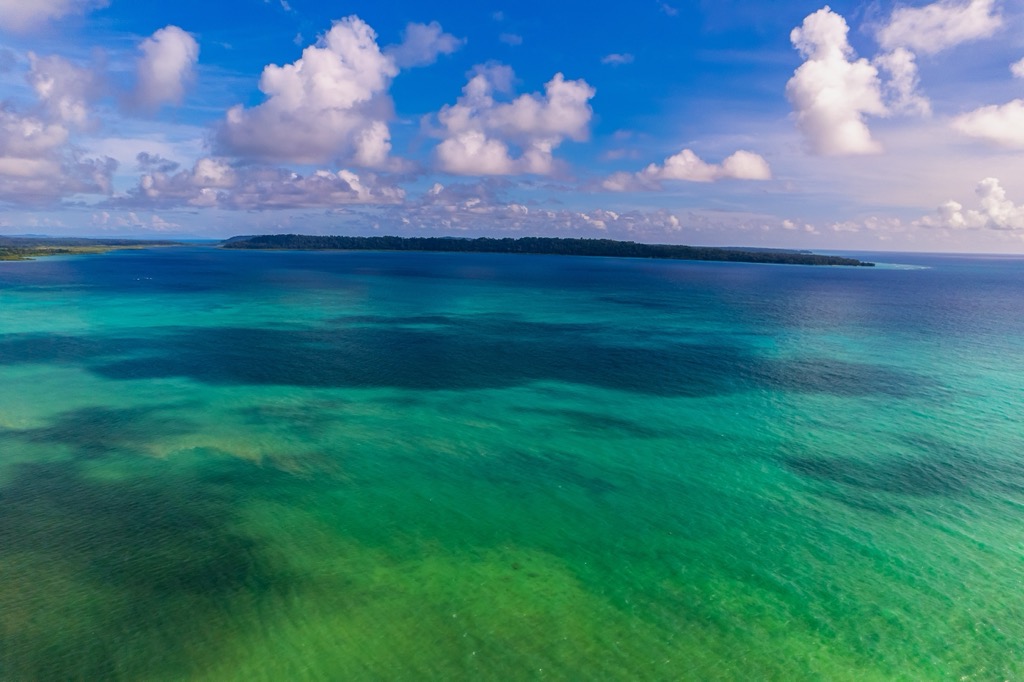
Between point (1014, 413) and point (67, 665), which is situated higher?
point (1014, 413)

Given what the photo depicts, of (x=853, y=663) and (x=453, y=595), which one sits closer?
(x=853, y=663)

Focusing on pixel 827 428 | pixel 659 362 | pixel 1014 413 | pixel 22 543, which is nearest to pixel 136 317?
pixel 22 543

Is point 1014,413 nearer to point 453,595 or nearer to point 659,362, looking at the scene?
point 659,362

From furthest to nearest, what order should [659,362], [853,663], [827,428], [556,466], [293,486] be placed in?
[659,362] < [827,428] < [556,466] < [293,486] < [853,663]

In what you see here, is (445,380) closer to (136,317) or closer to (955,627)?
(955,627)

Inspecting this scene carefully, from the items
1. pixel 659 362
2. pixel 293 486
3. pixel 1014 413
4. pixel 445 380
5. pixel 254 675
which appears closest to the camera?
pixel 254 675

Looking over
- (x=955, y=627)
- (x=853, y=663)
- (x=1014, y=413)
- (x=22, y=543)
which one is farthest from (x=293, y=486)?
(x=1014, y=413)
